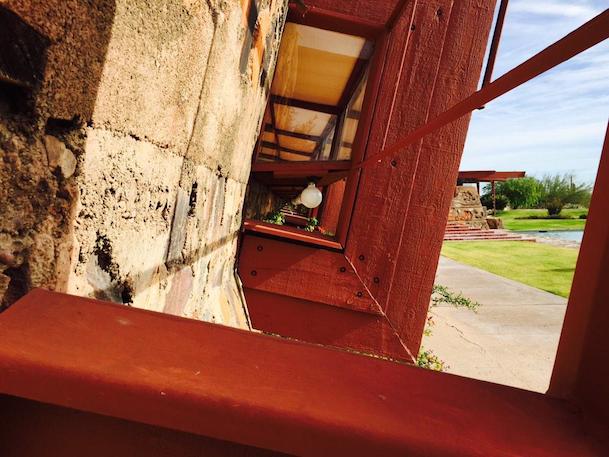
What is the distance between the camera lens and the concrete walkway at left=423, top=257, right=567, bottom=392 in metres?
4.93

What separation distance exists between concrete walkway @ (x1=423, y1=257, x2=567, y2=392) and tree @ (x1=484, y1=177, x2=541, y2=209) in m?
22.4

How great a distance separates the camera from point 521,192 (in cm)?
3016

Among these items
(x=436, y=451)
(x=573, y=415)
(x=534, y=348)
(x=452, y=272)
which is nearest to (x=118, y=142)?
(x=436, y=451)

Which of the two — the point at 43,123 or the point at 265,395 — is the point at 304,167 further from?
the point at 265,395

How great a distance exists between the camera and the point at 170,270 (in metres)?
1.34

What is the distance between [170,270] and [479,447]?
3.66ft

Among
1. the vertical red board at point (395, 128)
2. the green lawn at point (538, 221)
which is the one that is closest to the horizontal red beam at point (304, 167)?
the vertical red board at point (395, 128)

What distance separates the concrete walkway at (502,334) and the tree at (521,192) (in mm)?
22420

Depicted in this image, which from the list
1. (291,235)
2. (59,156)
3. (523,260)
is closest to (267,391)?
(59,156)

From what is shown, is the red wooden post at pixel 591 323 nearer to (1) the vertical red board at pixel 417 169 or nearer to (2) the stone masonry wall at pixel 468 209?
(1) the vertical red board at pixel 417 169

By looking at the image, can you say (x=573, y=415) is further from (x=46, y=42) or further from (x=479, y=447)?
(x=46, y=42)

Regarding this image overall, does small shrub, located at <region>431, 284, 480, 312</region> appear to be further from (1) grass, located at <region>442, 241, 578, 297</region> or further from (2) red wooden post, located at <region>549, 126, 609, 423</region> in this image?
(2) red wooden post, located at <region>549, 126, 609, 423</region>

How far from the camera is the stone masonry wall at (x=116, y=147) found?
0.63 meters

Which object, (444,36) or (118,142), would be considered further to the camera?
(444,36)
